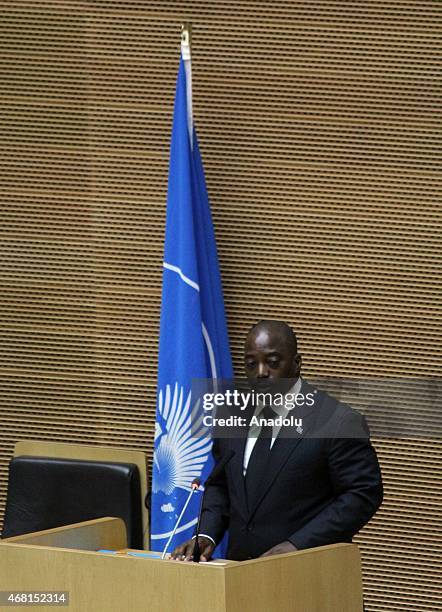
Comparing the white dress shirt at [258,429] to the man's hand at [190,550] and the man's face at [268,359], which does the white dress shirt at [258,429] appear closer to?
the man's face at [268,359]

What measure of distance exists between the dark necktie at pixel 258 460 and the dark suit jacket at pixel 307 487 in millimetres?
19

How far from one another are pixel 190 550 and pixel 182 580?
379 mm

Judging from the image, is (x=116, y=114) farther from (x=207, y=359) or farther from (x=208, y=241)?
(x=207, y=359)

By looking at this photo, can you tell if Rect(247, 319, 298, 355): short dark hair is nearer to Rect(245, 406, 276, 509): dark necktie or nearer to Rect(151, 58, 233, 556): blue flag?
Rect(245, 406, 276, 509): dark necktie

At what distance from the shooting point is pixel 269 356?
147 inches

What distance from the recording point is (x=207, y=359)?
17.1 ft

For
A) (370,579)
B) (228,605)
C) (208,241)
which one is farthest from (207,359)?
(228,605)

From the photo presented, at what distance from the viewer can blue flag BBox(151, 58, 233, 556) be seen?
505 centimetres

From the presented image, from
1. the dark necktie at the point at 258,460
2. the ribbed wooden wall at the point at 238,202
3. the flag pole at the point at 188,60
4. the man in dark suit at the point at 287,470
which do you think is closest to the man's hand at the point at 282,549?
the man in dark suit at the point at 287,470

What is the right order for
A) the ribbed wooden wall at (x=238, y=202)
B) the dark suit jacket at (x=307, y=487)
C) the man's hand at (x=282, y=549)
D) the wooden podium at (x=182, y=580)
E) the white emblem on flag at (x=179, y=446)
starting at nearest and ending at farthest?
the wooden podium at (x=182, y=580), the man's hand at (x=282, y=549), the dark suit jacket at (x=307, y=487), the white emblem on flag at (x=179, y=446), the ribbed wooden wall at (x=238, y=202)

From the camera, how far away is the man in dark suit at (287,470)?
367cm

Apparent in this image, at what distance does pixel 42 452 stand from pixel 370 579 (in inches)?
63.2

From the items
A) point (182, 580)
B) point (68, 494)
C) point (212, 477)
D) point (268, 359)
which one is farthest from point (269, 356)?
point (68, 494)

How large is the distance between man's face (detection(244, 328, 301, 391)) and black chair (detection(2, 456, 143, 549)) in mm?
1515
